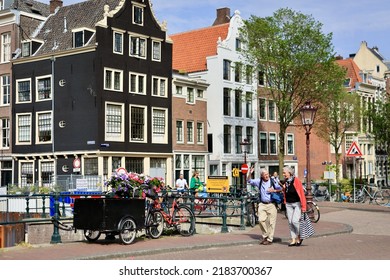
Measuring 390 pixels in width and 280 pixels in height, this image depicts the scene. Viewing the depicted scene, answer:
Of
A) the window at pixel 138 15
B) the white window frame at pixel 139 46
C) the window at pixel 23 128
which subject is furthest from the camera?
the window at pixel 23 128

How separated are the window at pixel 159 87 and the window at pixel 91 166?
24.1 ft

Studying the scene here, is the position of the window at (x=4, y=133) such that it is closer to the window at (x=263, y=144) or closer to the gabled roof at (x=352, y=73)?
the window at (x=263, y=144)

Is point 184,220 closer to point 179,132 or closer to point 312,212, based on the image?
point 312,212

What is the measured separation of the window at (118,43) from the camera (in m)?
41.4

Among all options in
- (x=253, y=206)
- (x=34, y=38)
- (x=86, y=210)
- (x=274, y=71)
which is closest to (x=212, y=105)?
(x=274, y=71)

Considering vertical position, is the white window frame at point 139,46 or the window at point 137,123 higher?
the white window frame at point 139,46

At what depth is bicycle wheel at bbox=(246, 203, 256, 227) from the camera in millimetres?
20891

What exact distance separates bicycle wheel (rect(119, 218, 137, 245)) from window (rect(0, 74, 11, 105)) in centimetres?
3215

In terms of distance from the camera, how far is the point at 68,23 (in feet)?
146

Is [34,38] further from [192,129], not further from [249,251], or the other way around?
[249,251]

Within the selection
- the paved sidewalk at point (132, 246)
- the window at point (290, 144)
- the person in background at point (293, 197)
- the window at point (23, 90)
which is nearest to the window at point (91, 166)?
the window at point (23, 90)

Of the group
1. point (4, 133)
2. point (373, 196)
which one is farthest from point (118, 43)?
point (373, 196)

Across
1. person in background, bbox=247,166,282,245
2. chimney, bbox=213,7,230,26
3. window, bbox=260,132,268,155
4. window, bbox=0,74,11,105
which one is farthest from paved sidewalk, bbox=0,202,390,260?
chimney, bbox=213,7,230,26

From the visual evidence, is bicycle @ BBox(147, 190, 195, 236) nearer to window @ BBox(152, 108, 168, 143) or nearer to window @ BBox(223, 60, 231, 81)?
window @ BBox(152, 108, 168, 143)
